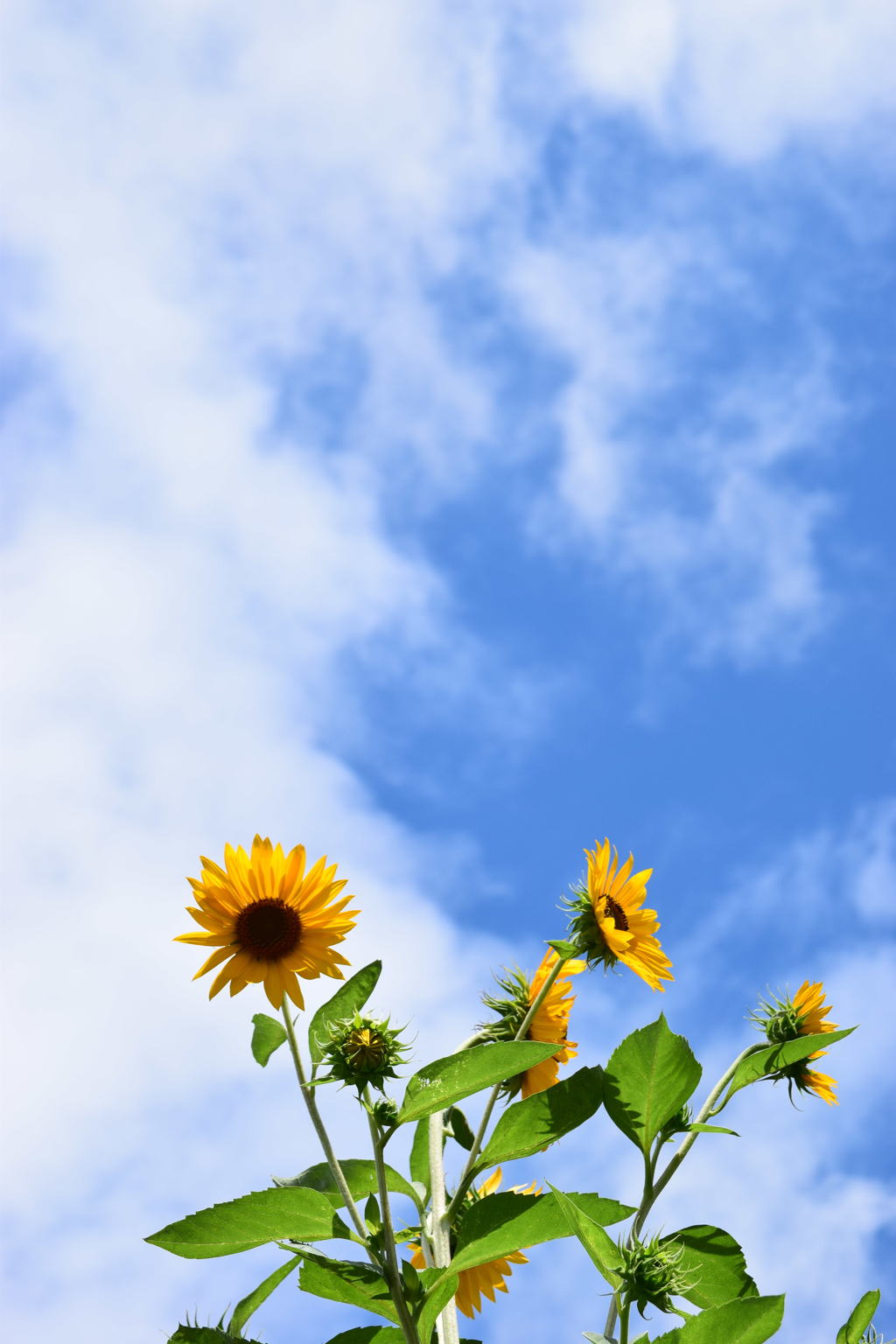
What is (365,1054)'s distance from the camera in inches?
90.4

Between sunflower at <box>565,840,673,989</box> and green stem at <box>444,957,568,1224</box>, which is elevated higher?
sunflower at <box>565,840,673,989</box>

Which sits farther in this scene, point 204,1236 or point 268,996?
point 268,996

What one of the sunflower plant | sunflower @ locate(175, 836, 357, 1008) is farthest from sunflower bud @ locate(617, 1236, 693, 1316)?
sunflower @ locate(175, 836, 357, 1008)

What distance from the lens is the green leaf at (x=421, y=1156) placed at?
8.61 feet

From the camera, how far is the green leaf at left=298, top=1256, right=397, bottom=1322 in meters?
2.07

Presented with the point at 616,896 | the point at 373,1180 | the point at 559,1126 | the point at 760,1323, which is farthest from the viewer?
the point at 616,896

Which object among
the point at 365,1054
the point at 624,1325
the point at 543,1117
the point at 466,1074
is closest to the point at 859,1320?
the point at 624,1325

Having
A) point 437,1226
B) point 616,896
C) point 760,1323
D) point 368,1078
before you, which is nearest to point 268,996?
point 368,1078

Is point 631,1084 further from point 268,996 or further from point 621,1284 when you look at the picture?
point 268,996

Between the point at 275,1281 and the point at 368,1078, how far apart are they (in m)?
0.54

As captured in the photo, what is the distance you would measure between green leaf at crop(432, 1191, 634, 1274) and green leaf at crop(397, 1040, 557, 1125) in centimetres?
22

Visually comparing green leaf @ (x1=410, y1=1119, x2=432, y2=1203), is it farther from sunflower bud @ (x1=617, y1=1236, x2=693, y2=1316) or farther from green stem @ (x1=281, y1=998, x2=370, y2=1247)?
sunflower bud @ (x1=617, y1=1236, x2=693, y2=1316)

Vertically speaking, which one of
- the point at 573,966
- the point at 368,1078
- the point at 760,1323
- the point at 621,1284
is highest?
the point at 573,966

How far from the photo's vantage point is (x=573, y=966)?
113 inches
